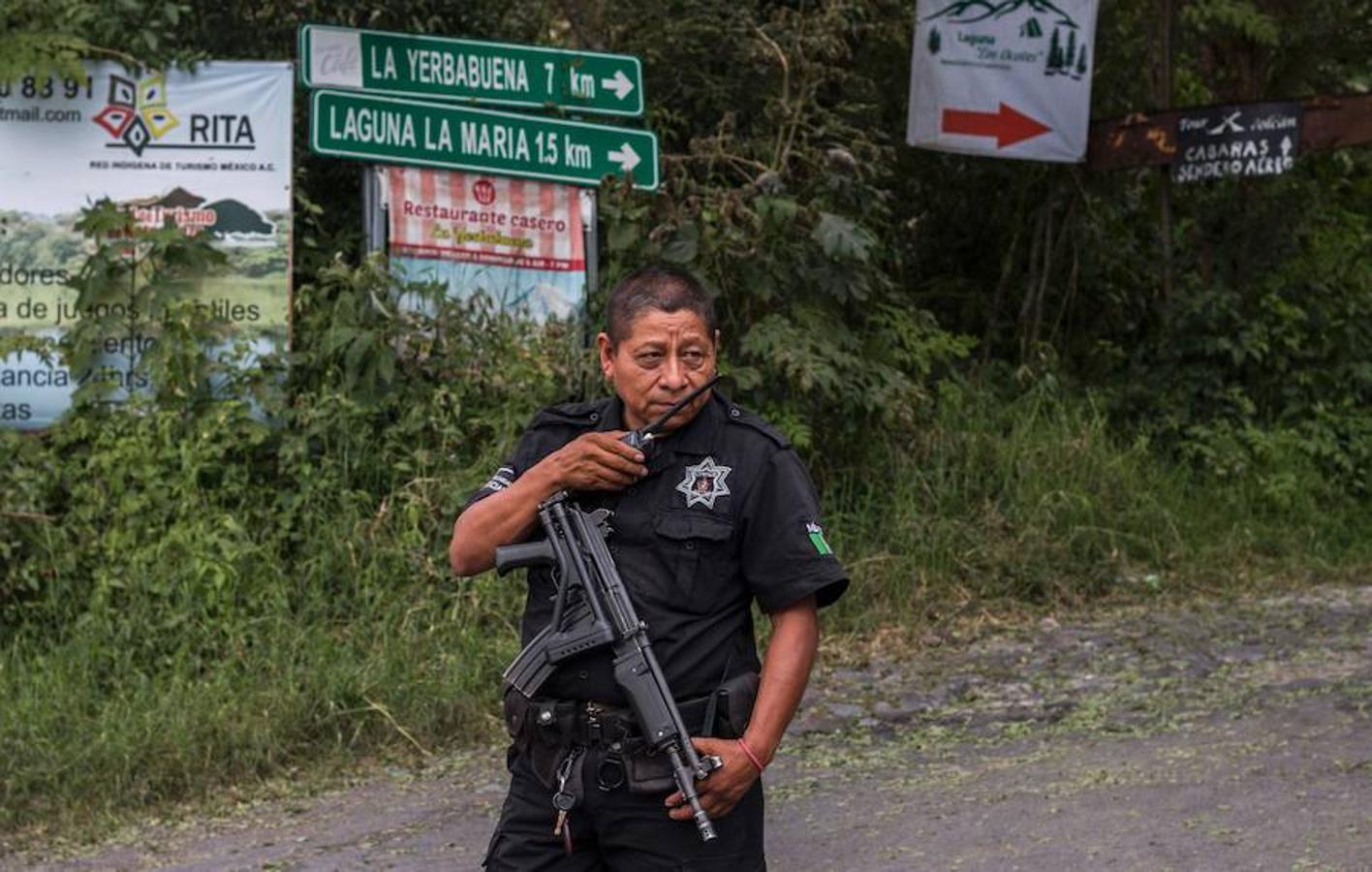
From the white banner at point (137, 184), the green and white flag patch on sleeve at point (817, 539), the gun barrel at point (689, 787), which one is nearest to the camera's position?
the gun barrel at point (689, 787)

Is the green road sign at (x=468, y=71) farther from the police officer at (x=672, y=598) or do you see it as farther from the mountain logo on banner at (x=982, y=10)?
the police officer at (x=672, y=598)

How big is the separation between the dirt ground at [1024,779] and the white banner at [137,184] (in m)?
2.51

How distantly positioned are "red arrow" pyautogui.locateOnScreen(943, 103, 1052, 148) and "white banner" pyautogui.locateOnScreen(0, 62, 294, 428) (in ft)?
11.9

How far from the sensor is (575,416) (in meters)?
3.73

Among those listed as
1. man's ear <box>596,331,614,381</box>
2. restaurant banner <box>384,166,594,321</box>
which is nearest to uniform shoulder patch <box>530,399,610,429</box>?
man's ear <box>596,331,614,381</box>

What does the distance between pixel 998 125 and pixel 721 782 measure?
7431 mm

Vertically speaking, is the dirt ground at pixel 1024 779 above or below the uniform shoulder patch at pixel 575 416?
below

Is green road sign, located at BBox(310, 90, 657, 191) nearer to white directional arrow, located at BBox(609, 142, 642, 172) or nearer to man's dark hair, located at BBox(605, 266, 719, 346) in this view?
white directional arrow, located at BBox(609, 142, 642, 172)

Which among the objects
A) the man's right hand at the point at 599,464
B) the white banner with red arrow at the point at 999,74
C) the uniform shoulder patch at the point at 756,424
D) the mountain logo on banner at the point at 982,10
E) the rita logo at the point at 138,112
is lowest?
the man's right hand at the point at 599,464

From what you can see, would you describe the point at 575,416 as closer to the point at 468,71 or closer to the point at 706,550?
the point at 706,550

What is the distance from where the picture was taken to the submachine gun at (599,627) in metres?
3.32

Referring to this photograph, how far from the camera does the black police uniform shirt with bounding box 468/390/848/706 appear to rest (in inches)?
137

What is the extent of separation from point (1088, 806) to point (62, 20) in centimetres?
511

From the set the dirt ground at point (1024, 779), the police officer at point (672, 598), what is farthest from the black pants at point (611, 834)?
the dirt ground at point (1024, 779)
